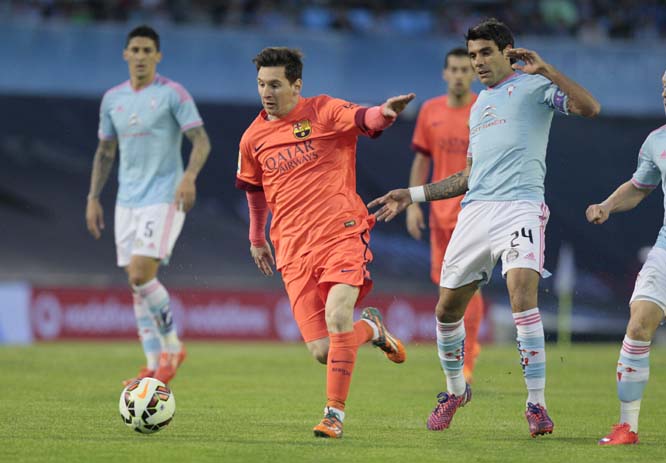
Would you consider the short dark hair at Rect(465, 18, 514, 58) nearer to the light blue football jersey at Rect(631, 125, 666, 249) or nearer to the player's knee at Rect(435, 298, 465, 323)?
the light blue football jersey at Rect(631, 125, 666, 249)

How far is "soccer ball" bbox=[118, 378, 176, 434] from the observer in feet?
24.7

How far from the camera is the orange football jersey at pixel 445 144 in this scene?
11.6m

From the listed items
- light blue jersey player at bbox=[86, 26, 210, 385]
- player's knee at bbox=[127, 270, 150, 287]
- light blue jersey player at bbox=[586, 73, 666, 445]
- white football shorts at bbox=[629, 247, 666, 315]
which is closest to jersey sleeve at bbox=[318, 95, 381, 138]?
light blue jersey player at bbox=[586, 73, 666, 445]

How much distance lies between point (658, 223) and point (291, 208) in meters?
12.1

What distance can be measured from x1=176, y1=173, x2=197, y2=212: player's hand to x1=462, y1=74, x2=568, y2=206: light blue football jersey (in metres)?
3.24

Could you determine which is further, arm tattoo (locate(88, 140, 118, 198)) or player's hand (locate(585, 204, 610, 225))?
arm tattoo (locate(88, 140, 118, 198))

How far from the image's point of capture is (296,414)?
29.2 feet

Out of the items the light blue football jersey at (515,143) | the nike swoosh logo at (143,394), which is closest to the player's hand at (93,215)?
the nike swoosh logo at (143,394)

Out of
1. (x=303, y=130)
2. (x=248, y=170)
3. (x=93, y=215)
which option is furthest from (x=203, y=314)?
(x=303, y=130)

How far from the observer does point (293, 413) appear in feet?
29.4

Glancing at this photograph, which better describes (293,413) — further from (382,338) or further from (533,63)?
(533,63)

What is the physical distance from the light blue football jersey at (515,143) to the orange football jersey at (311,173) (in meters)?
0.81

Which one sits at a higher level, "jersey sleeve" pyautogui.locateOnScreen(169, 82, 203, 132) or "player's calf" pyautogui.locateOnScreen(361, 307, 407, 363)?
"jersey sleeve" pyautogui.locateOnScreen(169, 82, 203, 132)

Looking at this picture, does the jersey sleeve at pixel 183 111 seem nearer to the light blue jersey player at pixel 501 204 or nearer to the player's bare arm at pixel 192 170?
the player's bare arm at pixel 192 170
